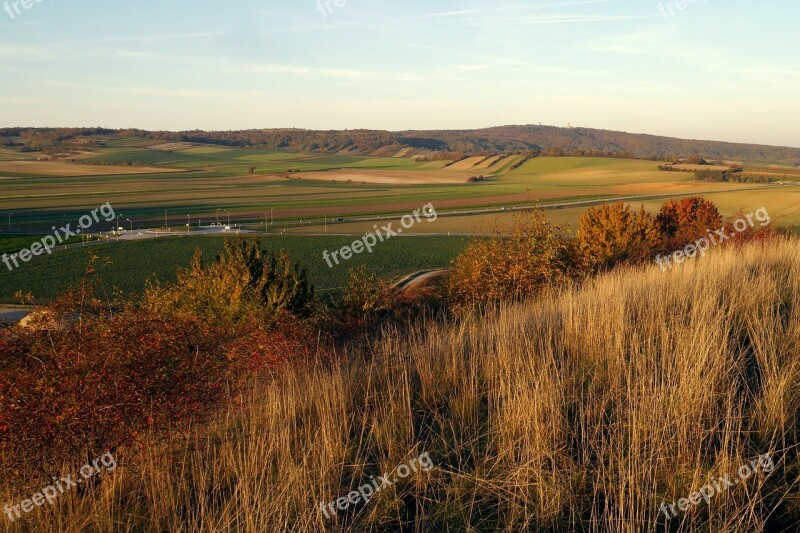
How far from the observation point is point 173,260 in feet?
154

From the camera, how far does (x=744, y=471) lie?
3.84 metres

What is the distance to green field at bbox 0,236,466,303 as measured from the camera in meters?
38.0

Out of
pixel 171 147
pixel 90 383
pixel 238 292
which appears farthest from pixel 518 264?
pixel 171 147

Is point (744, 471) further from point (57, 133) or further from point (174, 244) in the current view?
point (57, 133)

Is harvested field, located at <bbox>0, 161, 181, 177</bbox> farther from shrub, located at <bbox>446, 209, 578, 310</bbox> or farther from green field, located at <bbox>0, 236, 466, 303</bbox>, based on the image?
shrub, located at <bbox>446, 209, 578, 310</bbox>

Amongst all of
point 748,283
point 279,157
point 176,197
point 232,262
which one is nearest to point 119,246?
point 232,262

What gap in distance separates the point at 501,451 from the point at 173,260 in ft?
151

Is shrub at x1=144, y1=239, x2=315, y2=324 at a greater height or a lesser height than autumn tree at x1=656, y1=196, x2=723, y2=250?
lesser

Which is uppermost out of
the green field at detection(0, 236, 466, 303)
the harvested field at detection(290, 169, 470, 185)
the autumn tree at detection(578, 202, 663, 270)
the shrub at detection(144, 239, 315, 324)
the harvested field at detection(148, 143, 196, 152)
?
the harvested field at detection(148, 143, 196, 152)

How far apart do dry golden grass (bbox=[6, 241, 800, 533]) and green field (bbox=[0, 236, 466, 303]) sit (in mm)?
29299

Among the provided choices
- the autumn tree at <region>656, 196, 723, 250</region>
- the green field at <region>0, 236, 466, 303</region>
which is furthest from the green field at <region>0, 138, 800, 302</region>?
the autumn tree at <region>656, 196, 723, 250</region>

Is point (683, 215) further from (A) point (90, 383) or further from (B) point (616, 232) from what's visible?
(A) point (90, 383)

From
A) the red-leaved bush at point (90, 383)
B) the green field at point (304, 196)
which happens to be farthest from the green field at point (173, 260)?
the red-leaved bush at point (90, 383)

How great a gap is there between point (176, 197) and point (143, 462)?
9801 centimetres
